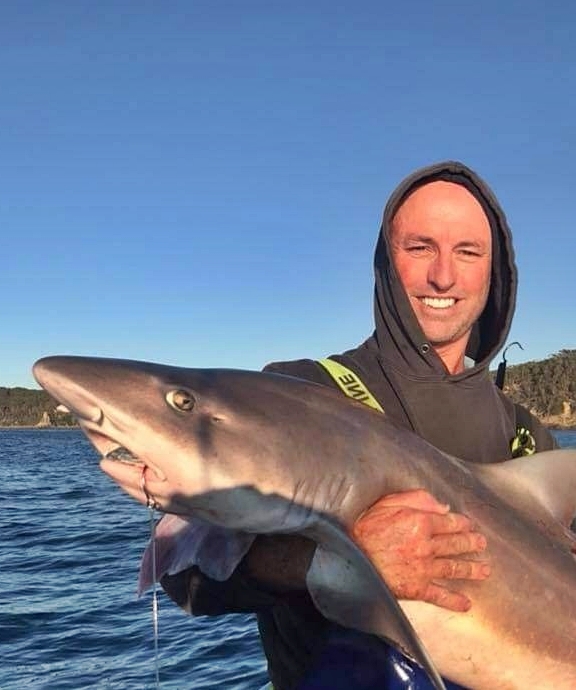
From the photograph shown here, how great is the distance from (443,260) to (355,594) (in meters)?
1.94

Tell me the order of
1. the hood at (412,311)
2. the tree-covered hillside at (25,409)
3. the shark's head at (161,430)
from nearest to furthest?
1. the shark's head at (161,430)
2. the hood at (412,311)
3. the tree-covered hillside at (25,409)

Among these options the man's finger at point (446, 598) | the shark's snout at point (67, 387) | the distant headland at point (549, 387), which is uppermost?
the shark's snout at point (67, 387)

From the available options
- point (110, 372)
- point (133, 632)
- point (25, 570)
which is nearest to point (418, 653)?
point (110, 372)

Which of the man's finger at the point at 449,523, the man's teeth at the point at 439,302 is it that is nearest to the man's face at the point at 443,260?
the man's teeth at the point at 439,302

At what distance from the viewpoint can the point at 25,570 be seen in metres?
12.1

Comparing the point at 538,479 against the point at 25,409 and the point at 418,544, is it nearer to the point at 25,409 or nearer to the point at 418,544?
the point at 418,544

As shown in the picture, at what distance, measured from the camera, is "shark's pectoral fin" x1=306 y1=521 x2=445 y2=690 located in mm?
2492

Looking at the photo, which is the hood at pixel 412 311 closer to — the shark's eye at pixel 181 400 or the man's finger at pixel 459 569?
the man's finger at pixel 459 569

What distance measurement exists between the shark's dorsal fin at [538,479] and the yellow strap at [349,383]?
0.54 meters

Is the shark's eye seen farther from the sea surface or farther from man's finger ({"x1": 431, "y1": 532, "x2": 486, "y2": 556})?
the sea surface

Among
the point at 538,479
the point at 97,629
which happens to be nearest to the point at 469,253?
the point at 538,479

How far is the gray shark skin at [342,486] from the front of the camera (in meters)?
2.62

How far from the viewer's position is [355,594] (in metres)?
2.65

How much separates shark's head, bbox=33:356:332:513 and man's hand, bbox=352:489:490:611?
376 millimetres
